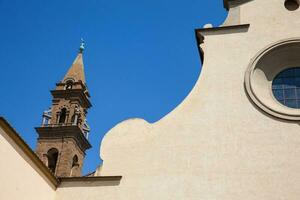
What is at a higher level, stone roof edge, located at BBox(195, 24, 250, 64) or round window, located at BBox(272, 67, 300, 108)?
stone roof edge, located at BBox(195, 24, 250, 64)

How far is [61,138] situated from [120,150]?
32864mm

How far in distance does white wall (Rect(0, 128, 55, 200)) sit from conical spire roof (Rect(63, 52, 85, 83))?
1497 inches

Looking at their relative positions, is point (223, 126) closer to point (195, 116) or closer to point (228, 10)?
point (195, 116)

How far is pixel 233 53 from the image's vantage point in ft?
39.5

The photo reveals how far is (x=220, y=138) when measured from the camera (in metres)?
10.6

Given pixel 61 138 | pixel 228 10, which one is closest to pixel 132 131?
pixel 228 10

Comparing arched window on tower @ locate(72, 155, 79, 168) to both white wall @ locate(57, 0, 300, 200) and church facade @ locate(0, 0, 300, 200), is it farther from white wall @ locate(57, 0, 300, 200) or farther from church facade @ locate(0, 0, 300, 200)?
white wall @ locate(57, 0, 300, 200)

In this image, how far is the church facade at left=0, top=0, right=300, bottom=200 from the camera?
32.2ft

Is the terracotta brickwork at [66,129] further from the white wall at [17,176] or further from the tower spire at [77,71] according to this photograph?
the white wall at [17,176]

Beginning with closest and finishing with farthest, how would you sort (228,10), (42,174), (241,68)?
(42,174), (241,68), (228,10)

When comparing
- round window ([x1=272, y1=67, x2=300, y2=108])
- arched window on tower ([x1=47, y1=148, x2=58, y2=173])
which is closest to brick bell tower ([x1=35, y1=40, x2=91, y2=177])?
arched window on tower ([x1=47, y1=148, x2=58, y2=173])

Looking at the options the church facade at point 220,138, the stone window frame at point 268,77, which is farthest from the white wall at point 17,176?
the stone window frame at point 268,77

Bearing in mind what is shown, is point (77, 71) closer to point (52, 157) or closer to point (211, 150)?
point (52, 157)

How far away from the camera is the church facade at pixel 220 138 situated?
9812 millimetres
